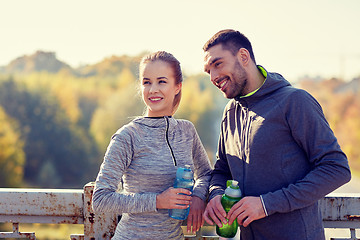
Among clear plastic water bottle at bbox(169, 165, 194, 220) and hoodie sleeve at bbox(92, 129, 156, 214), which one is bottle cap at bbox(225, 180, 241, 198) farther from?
hoodie sleeve at bbox(92, 129, 156, 214)

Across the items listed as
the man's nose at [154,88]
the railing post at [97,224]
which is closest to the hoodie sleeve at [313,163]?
the man's nose at [154,88]

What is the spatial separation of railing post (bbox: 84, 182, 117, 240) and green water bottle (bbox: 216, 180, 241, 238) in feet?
2.46

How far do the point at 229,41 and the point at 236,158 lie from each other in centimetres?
73

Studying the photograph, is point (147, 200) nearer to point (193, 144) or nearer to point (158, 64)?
point (193, 144)

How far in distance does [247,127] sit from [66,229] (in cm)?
4417

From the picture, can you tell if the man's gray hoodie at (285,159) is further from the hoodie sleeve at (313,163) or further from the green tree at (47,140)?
the green tree at (47,140)

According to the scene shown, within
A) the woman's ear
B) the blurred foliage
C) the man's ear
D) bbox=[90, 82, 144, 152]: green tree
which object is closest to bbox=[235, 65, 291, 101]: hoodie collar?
the man's ear

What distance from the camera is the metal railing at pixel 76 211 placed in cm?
254

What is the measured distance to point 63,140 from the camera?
4697 centimetres

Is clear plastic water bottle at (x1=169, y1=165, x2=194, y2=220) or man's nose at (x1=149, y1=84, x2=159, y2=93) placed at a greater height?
man's nose at (x1=149, y1=84, x2=159, y2=93)

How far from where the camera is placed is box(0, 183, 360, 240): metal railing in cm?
254

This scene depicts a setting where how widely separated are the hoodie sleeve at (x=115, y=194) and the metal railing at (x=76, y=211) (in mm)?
402

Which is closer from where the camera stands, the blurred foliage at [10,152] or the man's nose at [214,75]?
the man's nose at [214,75]

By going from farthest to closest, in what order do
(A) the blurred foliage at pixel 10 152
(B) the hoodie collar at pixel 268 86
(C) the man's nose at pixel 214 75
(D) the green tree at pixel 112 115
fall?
(D) the green tree at pixel 112 115 → (A) the blurred foliage at pixel 10 152 → (C) the man's nose at pixel 214 75 → (B) the hoodie collar at pixel 268 86
